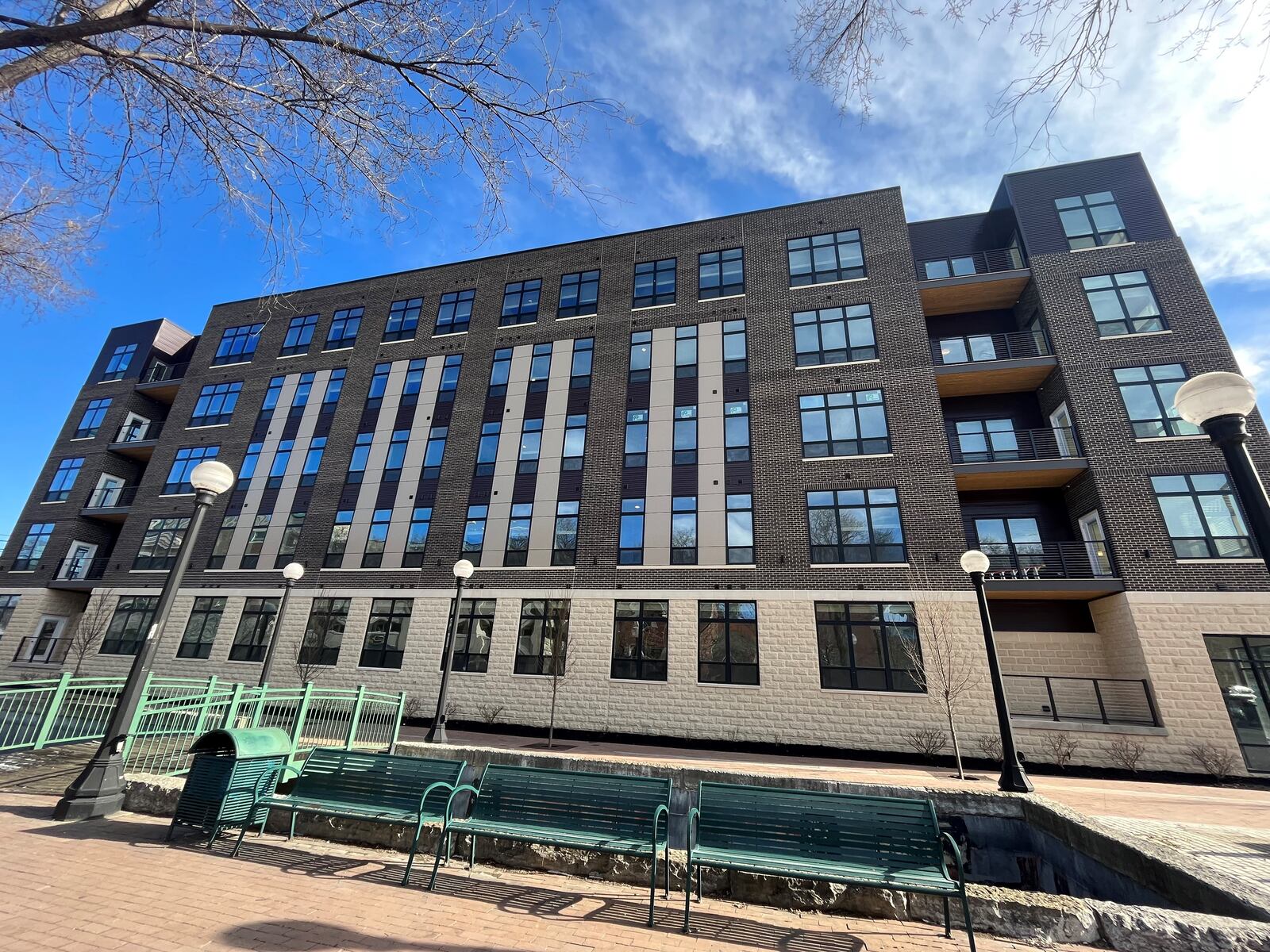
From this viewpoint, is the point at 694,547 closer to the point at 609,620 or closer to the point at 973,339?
the point at 609,620

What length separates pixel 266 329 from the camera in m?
29.9

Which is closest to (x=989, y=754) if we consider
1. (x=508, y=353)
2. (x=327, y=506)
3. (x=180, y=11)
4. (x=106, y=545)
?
(x=180, y=11)

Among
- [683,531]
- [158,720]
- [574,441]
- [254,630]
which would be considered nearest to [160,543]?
[254,630]

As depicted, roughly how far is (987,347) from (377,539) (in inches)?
998

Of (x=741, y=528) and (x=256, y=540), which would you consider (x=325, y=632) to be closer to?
(x=256, y=540)

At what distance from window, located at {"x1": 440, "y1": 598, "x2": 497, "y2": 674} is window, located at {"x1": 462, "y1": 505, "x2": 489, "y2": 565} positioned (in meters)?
1.74

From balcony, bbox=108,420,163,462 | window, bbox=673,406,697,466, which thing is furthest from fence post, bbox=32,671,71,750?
balcony, bbox=108,420,163,462

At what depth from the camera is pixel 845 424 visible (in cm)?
1889

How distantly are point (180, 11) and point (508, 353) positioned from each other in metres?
19.6

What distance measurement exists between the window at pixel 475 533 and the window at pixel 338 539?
19.2 feet

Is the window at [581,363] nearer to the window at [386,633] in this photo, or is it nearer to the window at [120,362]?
the window at [386,633]

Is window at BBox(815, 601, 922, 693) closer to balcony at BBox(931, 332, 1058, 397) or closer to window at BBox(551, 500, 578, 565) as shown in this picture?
balcony at BBox(931, 332, 1058, 397)

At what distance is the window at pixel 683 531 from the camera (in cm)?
1870

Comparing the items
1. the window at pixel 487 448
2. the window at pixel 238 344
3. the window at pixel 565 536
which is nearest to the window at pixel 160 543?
the window at pixel 238 344
